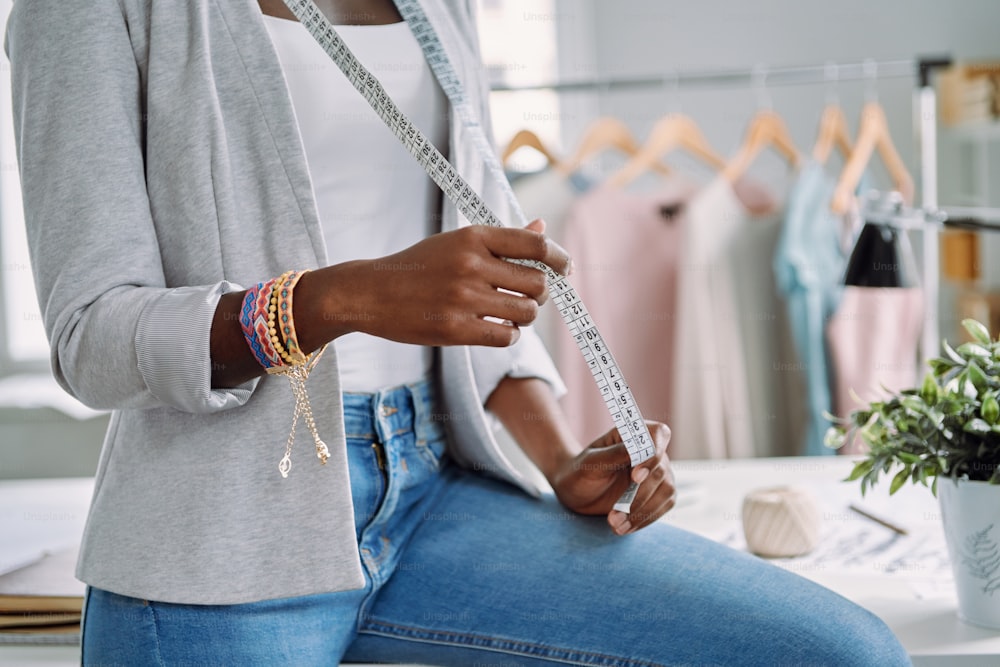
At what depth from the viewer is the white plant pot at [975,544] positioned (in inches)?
34.2

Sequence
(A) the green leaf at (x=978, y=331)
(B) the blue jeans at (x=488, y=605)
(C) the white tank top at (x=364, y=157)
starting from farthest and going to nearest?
(A) the green leaf at (x=978, y=331), (C) the white tank top at (x=364, y=157), (B) the blue jeans at (x=488, y=605)

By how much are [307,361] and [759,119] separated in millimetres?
1845

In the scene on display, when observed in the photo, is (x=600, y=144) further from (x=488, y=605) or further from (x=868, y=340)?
(x=488, y=605)

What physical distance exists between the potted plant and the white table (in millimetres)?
51

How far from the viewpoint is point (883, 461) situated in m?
0.94

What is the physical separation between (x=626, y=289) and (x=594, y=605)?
1.42 m

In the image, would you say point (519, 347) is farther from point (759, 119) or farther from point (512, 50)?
point (512, 50)

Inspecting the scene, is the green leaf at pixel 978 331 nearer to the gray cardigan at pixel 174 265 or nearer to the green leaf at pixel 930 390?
the green leaf at pixel 930 390

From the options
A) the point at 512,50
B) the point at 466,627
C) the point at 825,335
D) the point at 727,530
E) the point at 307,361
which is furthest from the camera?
the point at 512,50

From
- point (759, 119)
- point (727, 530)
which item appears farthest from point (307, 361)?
point (759, 119)

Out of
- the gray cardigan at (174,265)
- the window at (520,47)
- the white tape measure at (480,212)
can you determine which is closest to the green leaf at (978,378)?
the white tape measure at (480,212)

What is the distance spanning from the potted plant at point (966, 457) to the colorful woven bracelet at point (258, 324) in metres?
0.62

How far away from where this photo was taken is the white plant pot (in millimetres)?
870

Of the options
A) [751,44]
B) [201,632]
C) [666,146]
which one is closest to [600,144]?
[666,146]
